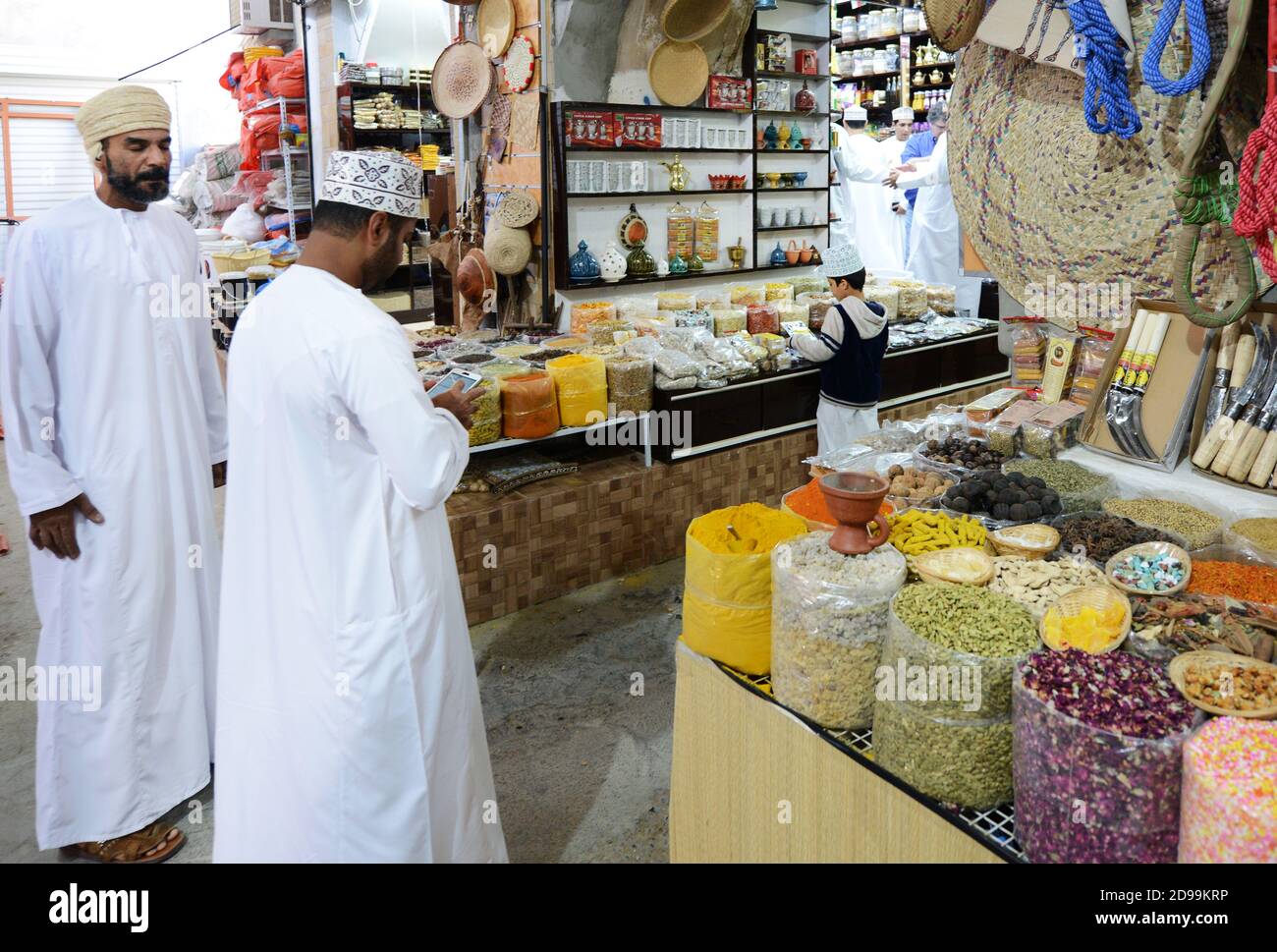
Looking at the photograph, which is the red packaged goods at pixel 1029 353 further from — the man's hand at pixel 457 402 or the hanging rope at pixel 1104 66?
the hanging rope at pixel 1104 66

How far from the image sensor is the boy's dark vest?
458 centimetres

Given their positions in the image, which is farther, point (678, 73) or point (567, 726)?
point (678, 73)

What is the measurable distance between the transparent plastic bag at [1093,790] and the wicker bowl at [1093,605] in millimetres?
246

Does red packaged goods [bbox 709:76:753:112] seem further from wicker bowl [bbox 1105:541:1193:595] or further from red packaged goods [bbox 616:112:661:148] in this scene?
wicker bowl [bbox 1105:541:1193:595]

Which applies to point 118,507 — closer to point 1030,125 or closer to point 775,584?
point 775,584

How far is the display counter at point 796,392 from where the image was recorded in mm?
4484

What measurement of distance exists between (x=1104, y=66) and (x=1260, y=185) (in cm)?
21

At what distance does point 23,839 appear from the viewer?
2.57 metres

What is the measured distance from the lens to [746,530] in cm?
191

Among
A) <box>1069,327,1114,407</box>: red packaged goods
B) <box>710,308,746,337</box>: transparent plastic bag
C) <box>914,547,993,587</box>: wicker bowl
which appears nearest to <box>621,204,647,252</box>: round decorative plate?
<box>710,308,746,337</box>: transparent plastic bag

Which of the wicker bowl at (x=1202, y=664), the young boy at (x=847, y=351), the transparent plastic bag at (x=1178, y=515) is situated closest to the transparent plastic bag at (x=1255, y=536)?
the transparent plastic bag at (x=1178, y=515)

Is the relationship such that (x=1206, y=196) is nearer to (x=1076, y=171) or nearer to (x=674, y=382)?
(x=1076, y=171)

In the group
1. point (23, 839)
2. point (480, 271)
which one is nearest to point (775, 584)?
point (23, 839)

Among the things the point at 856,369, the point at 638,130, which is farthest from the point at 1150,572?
the point at 638,130
